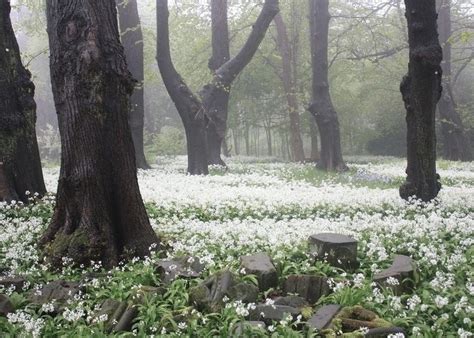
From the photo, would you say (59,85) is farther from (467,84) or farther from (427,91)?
(467,84)

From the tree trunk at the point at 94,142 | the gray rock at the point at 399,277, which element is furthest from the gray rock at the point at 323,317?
the tree trunk at the point at 94,142

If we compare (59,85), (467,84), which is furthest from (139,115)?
(467,84)

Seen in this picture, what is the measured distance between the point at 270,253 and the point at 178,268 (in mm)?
1545

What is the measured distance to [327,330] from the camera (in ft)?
15.7

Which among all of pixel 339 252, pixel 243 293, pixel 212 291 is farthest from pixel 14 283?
pixel 339 252

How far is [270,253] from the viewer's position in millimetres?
7156

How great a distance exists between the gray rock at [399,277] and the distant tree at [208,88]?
14110 mm

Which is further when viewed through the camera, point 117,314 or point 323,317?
point 117,314

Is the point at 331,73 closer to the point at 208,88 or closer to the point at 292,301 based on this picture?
the point at 208,88

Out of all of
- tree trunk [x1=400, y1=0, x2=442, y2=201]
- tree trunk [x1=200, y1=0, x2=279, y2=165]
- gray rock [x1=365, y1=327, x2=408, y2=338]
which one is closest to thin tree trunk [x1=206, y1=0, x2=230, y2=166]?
tree trunk [x1=200, y1=0, x2=279, y2=165]

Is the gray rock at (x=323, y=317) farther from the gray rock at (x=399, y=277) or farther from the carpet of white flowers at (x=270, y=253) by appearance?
the gray rock at (x=399, y=277)

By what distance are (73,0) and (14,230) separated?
14.1 feet

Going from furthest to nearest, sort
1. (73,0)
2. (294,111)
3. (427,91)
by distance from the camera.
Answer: (294,111)
(427,91)
(73,0)

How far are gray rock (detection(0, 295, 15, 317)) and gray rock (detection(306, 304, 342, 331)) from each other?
11.3ft
